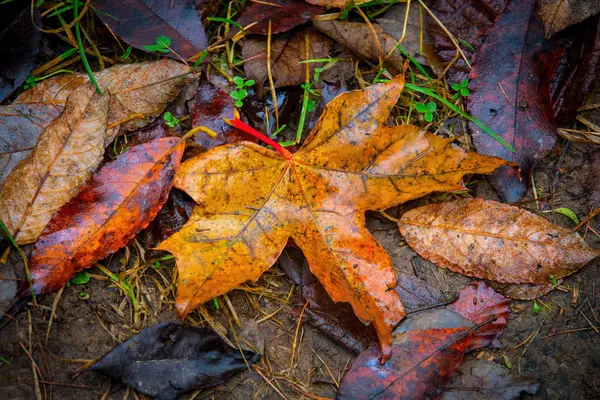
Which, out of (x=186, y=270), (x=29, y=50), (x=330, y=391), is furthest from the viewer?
(x=29, y=50)

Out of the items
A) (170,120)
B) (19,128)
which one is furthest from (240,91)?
(19,128)

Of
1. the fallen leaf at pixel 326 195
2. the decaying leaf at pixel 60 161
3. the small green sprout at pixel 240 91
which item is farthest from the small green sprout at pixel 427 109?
the decaying leaf at pixel 60 161

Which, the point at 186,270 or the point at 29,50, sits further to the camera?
the point at 29,50

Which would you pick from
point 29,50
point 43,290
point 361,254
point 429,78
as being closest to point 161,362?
point 43,290

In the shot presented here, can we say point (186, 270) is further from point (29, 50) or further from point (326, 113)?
point (29, 50)

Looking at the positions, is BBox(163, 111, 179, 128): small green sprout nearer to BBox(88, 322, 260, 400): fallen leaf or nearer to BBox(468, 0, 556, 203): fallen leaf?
BBox(88, 322, 260, 400): fallen leaf

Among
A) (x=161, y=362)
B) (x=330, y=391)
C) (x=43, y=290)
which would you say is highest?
(x=43, y=290)

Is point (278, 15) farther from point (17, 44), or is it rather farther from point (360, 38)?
point (17, 44)
